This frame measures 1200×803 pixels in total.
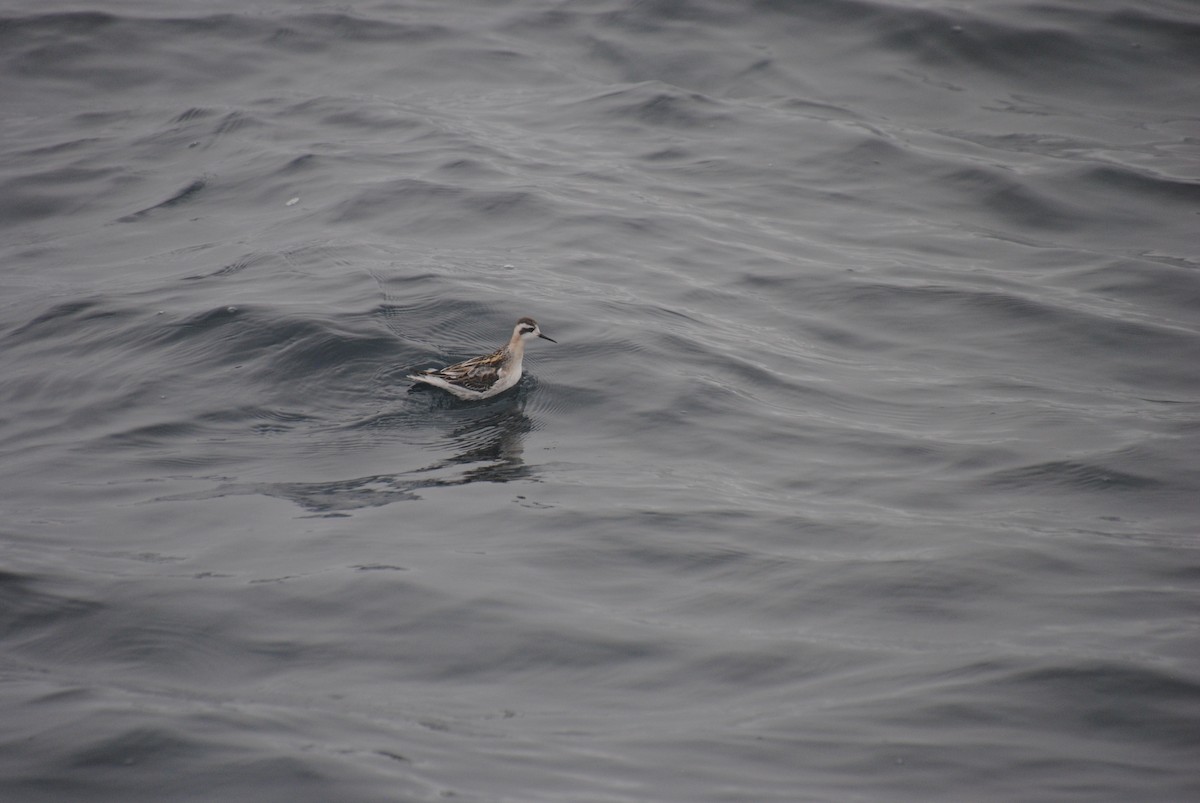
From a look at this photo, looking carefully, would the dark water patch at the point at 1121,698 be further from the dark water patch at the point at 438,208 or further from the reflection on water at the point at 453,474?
the dark water patch at the point at 438,208

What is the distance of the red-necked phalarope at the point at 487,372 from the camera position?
11.7m

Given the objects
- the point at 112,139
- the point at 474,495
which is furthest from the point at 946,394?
the point at 112,139

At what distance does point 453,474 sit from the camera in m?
10.4

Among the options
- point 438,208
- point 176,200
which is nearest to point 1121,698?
point 438,208

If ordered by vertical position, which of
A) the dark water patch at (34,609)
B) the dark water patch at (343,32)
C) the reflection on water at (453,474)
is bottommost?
the dark water patch at (34,609)

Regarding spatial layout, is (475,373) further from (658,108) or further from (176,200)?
(658,108)

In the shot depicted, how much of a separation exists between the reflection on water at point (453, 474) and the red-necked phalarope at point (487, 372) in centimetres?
21

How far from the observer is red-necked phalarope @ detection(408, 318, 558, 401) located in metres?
11.7

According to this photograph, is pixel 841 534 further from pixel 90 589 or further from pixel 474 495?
pixel 90 589

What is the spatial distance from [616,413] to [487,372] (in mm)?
1353

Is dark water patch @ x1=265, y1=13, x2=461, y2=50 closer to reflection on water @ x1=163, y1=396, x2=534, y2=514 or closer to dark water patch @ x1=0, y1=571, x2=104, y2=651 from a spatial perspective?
reflection on water @ x1=163, y1=396, x2=534, y2=514

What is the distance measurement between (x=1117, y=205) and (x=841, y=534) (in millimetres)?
10212

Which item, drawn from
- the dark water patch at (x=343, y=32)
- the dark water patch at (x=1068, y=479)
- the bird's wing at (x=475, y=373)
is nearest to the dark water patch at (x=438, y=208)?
the bird's wing at (x=475, y=373)

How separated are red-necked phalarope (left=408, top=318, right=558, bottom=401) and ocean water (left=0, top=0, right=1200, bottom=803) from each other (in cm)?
28
